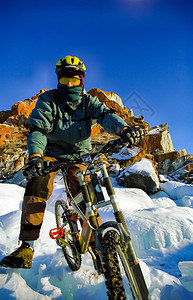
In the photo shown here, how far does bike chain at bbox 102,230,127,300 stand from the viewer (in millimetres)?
1003

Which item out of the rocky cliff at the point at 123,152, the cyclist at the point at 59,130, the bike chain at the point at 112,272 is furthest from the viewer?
the rocky cliff at the point at 123,152

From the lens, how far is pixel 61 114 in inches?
80.3

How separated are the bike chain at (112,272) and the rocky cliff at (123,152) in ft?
38.4

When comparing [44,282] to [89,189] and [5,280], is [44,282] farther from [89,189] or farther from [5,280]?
[89,189]

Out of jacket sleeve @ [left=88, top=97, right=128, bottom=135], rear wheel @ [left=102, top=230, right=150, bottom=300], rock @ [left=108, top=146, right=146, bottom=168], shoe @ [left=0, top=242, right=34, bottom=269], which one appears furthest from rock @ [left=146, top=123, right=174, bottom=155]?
rear wheel @ [left=102, top=230, right=150, bottom=300]

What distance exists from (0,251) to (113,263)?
2271mm

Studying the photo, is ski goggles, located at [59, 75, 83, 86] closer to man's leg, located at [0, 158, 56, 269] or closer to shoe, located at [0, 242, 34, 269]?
man's leg, located at [0, 158, 56, 269]

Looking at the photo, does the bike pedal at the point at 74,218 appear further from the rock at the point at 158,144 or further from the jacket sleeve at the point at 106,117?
the rock at the point at 158,144

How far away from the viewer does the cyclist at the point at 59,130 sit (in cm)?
171

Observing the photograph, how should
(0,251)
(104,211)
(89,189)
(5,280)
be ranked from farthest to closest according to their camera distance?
1. (104,211)
2. (0,251)
3. (5,280)
4. (89,189)

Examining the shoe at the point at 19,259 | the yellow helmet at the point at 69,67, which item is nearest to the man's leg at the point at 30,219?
the shoe at the point at 19,259

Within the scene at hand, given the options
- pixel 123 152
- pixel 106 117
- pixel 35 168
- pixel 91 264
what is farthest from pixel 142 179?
pixel 35 168

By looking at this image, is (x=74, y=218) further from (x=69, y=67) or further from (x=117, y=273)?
(x=69, y=67)

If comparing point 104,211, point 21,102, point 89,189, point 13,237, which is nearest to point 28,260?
point 89,189
